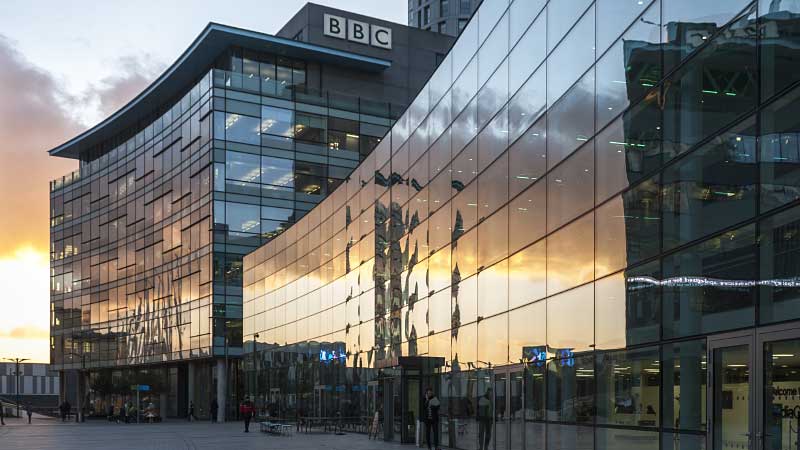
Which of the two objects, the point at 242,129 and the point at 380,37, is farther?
the point at 380,37

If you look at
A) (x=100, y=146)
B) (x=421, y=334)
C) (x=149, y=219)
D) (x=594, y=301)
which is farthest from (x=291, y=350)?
(x=100, y=146)

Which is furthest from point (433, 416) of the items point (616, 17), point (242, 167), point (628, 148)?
point (242, 167)

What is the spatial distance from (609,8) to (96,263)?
76178 mm

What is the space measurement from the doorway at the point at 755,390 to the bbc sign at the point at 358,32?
211 feet

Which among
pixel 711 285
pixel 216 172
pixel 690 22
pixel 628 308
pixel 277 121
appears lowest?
pixel 628 308

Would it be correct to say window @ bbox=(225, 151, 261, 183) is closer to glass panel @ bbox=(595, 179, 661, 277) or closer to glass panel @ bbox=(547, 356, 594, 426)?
glass panel @ bbox=(547, 356, 594, 426)

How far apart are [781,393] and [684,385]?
2.55 m

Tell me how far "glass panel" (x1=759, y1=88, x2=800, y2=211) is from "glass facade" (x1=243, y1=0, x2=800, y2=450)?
3cm

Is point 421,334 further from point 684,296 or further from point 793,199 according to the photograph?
point 793,199

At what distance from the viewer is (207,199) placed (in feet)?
225

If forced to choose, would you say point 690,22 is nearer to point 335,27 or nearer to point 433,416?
point 433,416

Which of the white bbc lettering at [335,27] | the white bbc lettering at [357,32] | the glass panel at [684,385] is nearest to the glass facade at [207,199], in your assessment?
the white bbc lettering at [335,27]

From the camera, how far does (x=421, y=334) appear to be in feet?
105

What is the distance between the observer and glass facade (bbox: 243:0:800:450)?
1277cm
